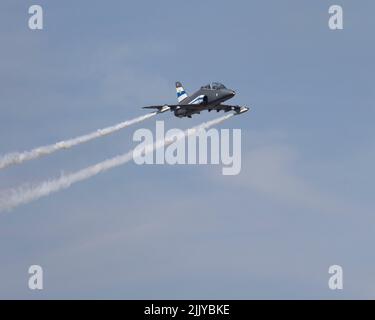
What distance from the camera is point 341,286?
18688 centimetres

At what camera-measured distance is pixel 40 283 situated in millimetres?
186750
